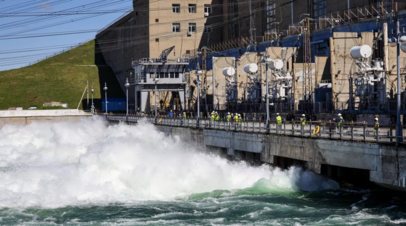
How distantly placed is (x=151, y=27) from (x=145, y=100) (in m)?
26.8

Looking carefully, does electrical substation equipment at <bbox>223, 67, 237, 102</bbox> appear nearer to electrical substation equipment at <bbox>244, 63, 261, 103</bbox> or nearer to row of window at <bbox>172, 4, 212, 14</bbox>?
electrical substation equipment at <bbox>244, 63, 261, 103</bbox>

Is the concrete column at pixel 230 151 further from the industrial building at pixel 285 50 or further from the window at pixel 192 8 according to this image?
the window at pixel 192 8

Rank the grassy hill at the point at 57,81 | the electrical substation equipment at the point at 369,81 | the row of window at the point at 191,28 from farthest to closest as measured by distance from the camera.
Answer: the grassy hill at the point at 57,81, the row of window at the point at 191,28, the electrical substation equipment at the point at 369,81

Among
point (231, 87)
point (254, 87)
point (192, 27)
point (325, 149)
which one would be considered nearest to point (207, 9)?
point (192, 27)

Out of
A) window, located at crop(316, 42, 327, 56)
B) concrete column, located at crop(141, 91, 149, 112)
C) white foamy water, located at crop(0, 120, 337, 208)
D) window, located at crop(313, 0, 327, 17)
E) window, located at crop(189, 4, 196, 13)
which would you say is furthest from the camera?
window, located at crop(189, 4, 196, 13)

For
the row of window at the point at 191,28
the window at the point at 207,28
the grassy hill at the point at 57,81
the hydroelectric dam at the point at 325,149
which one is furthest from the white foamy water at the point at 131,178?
the grassy hill at the point at 57,81

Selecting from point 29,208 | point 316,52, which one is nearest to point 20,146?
point 316,52

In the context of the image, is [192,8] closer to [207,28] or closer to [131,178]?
[207,28]

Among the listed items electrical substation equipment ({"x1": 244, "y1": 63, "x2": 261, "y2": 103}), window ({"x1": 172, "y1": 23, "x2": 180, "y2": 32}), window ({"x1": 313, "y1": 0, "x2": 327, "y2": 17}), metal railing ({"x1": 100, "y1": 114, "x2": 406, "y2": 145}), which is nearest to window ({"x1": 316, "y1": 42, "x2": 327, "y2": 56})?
electrical substation equipment ({"x1": 244, "y1": 63, "x2": 261, "y2": 103})

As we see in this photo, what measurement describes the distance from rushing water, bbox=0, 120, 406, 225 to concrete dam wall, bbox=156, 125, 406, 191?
3.49ft

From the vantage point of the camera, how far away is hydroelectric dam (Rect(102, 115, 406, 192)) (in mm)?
23250

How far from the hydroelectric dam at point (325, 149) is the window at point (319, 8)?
35.7 meters

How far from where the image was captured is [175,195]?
29734mm

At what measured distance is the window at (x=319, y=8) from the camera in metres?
69.9
